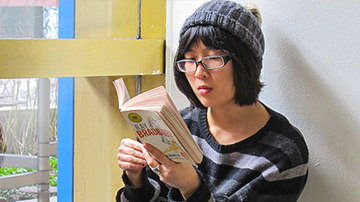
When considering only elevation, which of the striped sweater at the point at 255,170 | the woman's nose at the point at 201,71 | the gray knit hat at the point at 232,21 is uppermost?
the gray knit hat at the point at 232,21

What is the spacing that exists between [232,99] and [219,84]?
0.29ft

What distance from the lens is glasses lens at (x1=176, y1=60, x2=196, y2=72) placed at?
39.2 inches

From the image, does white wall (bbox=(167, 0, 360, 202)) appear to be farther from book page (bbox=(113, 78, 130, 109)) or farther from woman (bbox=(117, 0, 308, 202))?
book page (bbox=(113, 78, 130, 109))

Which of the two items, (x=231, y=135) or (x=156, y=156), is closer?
(x=156, y=156)

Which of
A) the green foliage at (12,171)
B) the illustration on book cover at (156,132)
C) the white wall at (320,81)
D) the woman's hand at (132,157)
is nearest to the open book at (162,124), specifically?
the illustration on book cover at (156,132)

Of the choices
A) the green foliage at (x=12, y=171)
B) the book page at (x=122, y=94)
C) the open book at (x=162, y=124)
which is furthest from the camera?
the green foliage at (x=12, y=171)

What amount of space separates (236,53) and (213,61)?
2.6 inches

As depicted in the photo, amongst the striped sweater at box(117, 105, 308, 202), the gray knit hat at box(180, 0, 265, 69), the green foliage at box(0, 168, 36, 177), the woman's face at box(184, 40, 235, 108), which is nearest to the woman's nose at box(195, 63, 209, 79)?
the woman's face at box(184, 40, 235, 108)

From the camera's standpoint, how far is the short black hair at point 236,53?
37.2 inches

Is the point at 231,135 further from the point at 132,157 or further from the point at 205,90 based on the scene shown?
the point at 132,157

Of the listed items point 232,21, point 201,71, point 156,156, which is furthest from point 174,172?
point 232,21

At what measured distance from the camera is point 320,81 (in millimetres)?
1033

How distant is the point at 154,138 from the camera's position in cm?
85

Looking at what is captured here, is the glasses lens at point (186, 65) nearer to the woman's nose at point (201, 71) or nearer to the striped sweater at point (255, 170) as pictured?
the woman's nose at point (201, 71)
